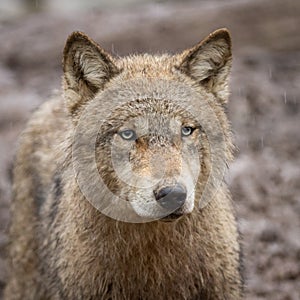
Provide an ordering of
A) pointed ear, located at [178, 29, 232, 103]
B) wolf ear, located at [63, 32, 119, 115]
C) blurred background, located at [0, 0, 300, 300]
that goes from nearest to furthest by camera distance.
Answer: wolf ear, located at [63, 32, 119, 115] < pointed ear, located at [178, 29, 232, 103] < blurred background, located at [0, 0, 300, 300]

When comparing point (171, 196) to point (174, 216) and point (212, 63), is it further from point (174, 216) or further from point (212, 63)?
point (212, 63)

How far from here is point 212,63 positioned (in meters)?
5.79

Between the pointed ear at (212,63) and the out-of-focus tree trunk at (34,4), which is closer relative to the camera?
the pointed ear at (212,63)

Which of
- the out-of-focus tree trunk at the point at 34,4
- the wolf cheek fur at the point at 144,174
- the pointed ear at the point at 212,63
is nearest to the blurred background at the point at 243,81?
the wolf cheek fur at the point at 144,174

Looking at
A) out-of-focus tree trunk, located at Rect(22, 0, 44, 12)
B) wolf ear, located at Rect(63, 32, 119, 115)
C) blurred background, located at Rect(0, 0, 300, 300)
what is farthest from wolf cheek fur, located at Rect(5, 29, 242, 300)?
out-of-focus tree trunk, located at Rect(22, 0, 44, 12)

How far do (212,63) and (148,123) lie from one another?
0.84 metres

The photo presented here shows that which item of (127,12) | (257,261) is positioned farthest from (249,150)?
(127,12)

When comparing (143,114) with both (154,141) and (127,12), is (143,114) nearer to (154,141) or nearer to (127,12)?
(154,141)

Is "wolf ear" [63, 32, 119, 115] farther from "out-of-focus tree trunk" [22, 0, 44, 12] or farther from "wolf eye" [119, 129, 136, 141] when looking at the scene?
"out-of-focus tree trunk" [22, 0, 44, 12]

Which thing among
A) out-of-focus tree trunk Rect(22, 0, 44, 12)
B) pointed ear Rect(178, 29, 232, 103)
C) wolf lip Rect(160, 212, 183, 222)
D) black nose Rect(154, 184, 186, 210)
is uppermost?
out-of-focus tree trunk Rect(22, 0, 44, 12)

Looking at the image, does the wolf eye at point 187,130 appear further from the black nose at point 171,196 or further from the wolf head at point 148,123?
the black nose at point 171,196

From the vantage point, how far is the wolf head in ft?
16.6

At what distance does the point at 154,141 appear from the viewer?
519 cm

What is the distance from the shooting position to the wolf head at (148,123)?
507 centimetres
